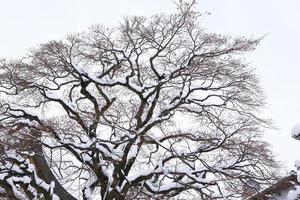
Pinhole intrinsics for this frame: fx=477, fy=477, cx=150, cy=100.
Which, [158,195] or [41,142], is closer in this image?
[41,142]

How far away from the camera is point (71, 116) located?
13562 mm

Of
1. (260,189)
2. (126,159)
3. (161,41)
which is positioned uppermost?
(161,41)

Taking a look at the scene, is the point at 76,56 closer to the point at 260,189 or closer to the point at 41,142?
the point at 41,142

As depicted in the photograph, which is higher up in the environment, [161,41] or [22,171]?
[161,41]

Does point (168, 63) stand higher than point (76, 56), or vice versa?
point (76, 56)

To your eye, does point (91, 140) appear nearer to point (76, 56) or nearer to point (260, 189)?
point (76, 56)

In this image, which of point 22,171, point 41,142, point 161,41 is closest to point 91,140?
point 41,142

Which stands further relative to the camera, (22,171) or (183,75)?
(183,75)

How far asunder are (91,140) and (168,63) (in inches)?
150

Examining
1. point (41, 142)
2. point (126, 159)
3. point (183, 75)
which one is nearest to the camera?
point (41, 142)

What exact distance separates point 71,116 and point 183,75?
3542 mm

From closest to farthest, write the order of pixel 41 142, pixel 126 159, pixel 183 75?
pixel 41 142, pixel 126 159, pixel 183 75

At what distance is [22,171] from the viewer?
12.9 meters

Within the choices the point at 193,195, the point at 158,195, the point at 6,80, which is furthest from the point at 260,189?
the point at 6,80
